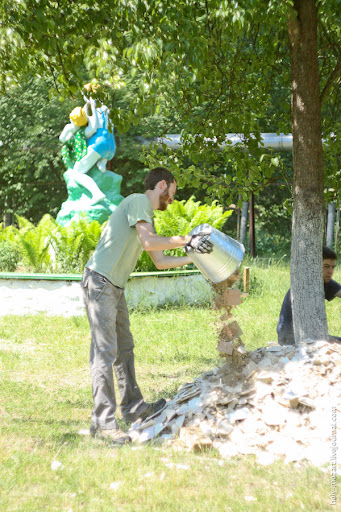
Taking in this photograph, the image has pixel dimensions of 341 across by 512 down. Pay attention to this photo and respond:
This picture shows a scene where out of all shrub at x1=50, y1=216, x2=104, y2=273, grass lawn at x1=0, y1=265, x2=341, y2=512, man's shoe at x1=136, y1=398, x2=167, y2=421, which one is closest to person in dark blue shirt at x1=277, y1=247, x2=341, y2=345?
grass lawn at x1=0, y1=265, x2=341, y2=512

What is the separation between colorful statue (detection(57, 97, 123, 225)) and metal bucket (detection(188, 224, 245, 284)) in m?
8.24

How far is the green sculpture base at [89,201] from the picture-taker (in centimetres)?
1182

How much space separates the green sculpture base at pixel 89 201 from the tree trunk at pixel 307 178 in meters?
7.26

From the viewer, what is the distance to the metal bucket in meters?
3.67

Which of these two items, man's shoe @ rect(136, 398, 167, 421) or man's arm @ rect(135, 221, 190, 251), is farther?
man's shoe @ rect(136, 398, 167, 421)

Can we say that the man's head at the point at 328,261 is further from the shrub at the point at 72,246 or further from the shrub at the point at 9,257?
the shrub at the point at 9,257

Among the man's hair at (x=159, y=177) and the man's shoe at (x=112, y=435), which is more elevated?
the man's hair at (x=159, y=177)

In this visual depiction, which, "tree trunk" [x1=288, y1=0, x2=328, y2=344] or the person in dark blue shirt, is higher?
"tree trunk" [x1=288, y1=0, x2=328, y2=344]

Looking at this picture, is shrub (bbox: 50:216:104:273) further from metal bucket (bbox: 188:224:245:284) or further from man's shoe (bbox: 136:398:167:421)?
metal bucket (bbox: 188:224:245:284)

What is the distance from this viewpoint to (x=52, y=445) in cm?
380

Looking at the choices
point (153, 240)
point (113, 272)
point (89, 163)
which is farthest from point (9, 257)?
point (153, 240)

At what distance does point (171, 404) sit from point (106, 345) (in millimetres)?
681

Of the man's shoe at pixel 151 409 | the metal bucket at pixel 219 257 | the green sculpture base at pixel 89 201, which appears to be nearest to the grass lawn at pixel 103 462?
the man's shoe at pixel 151 409

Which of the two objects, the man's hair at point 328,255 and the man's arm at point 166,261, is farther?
the man's hair at point 328,255
